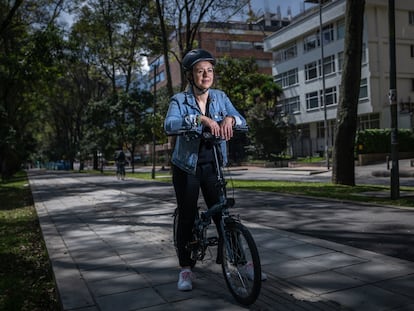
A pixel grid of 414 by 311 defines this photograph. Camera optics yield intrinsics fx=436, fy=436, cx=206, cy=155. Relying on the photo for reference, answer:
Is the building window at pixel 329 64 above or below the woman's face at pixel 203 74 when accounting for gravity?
above

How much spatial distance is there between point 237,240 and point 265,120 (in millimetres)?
34847

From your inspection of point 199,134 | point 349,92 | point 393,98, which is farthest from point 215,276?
point 349,92

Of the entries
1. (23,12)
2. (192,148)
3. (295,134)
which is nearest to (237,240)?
(192,148)

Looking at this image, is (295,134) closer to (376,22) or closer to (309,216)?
(376,22)

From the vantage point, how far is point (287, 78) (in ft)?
160

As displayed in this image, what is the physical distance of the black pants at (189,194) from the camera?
378 cm

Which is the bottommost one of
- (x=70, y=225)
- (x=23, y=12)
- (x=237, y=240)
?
(x=70, y=225)

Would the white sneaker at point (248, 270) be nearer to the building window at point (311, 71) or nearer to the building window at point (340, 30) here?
the building window at point (340, 30)

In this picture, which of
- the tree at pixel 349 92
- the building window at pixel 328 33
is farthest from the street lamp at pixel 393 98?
the building window at pixel 328 33

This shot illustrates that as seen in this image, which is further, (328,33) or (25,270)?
(328,33)

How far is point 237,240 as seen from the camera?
3.50 m

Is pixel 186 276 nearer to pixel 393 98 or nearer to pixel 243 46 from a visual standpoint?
pixel 393 98

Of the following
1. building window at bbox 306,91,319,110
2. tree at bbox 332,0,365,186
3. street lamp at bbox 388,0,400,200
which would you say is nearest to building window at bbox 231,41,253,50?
building window at bbox 306,91,319,110

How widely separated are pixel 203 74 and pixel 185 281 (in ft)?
6.03
